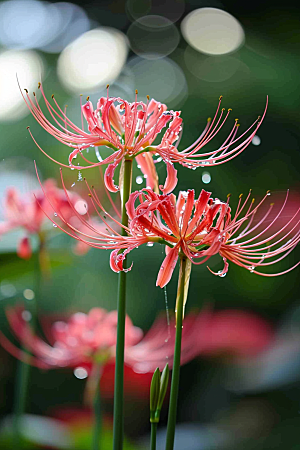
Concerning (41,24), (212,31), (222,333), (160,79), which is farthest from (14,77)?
(222,333)

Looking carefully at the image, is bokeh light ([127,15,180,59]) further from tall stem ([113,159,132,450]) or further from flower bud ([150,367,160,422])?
flower bud ([150,367,160,422])

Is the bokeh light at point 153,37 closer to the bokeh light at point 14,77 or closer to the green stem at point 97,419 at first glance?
the bokeh light at point 14,77

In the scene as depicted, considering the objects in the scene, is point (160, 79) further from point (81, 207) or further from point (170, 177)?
point (170, 177)

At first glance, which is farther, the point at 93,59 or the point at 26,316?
the point at 93,59

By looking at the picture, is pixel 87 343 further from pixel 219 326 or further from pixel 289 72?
pixel 289 72

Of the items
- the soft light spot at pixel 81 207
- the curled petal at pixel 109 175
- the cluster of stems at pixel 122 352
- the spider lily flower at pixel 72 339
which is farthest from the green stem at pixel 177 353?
the soft light spot at pixel 81 207

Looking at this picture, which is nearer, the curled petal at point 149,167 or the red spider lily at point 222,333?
the curled petal at point 149,167

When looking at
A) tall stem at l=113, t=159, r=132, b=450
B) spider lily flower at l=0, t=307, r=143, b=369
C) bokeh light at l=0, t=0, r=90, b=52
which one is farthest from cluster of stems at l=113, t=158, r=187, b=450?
bokeh light at l=0, t=0, r=90, b=52
